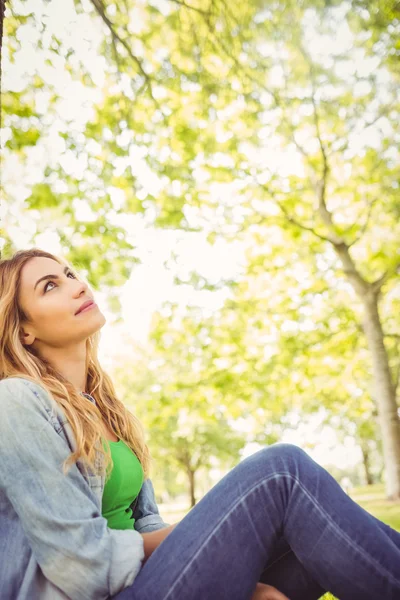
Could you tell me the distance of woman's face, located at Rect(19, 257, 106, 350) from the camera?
93.0 inches

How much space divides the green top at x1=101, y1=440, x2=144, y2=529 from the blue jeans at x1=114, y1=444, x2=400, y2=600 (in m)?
0.48

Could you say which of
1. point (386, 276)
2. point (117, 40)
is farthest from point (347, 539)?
point (386, 276)

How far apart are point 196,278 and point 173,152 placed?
2782 mm

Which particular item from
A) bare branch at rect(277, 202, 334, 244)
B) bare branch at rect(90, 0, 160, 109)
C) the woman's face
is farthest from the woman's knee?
bare branch at rect(277, 202, 334, 244)

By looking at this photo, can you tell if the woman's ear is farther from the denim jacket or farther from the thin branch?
the thin branch

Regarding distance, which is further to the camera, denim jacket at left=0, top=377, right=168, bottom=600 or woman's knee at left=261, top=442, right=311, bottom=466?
woman's knee at left=261, top=442, right=311, bottom=466

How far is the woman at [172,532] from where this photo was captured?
1.55 m

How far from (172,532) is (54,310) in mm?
1201

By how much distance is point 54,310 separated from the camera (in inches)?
93.0

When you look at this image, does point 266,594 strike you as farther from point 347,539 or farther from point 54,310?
point 54,310

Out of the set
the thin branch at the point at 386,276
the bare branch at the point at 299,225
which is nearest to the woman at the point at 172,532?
the thin branch at the point at 386,276

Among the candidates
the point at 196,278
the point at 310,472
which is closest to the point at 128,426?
the point at 310,472

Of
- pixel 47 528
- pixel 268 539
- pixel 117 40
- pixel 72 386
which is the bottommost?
pixel 268 539

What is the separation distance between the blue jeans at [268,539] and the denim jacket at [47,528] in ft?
0.39
